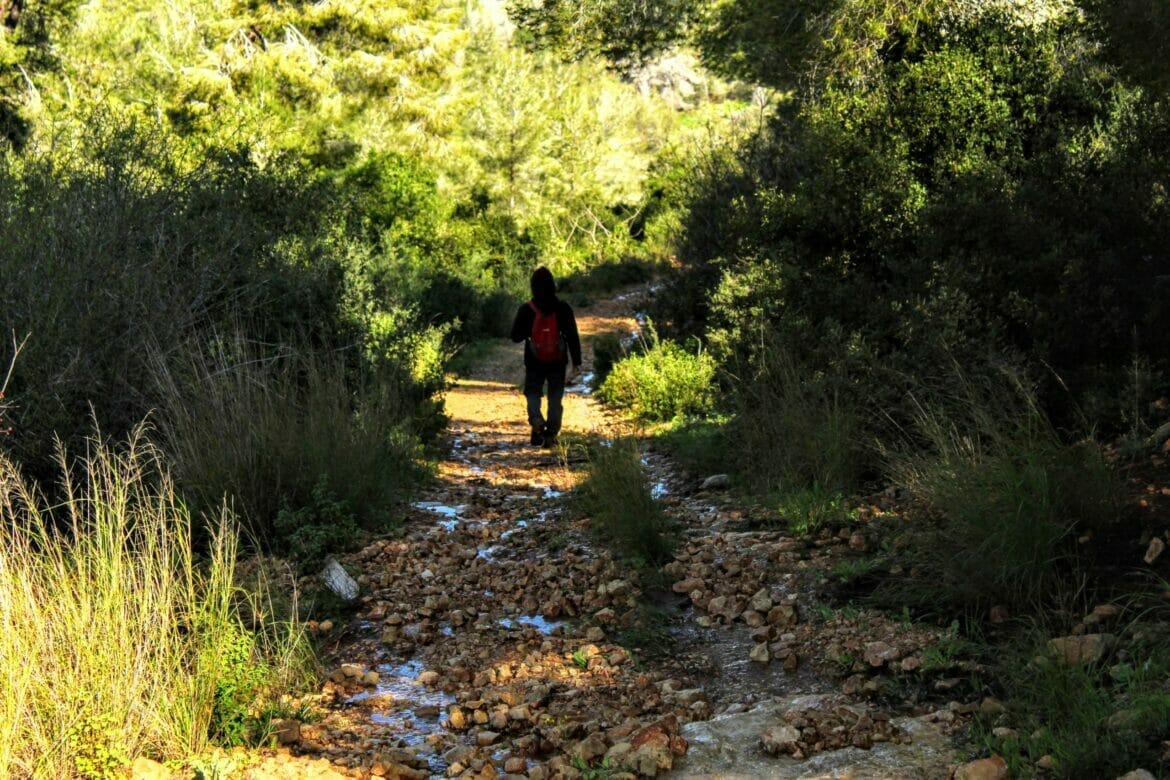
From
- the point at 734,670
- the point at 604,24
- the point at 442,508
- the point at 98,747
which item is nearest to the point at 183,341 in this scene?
the point at 442,508

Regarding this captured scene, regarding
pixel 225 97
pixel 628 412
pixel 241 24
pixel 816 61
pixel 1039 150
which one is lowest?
pixel 628 412

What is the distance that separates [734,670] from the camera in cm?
490

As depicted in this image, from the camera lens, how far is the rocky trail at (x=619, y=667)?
386 centimetres

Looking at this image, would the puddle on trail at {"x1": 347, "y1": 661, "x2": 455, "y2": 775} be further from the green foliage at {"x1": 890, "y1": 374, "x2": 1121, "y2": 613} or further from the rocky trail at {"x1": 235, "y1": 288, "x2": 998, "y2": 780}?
the green foliage at {"x1": 890, "y1": 374, "x2": 1121, "y2": 613}

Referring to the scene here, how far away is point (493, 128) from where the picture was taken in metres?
36.4

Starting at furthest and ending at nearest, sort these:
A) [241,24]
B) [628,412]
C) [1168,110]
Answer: [241,24]
[628,412]
[1168,110]

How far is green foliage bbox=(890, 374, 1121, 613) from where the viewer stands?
4625mm

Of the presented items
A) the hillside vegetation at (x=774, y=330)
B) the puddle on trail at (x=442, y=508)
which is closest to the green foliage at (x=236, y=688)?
the hillside vegetation at (x=774, y=330)

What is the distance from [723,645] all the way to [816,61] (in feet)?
25.3

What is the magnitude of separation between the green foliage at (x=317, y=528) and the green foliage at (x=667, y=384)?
5165 millimetres

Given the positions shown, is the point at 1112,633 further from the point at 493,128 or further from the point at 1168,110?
the point at 493,128

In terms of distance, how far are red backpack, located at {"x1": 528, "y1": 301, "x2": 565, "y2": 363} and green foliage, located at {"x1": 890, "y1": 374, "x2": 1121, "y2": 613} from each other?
5778 mm

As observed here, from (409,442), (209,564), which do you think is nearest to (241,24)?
(409,442)

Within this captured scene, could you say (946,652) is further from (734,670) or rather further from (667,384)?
(667,384)
